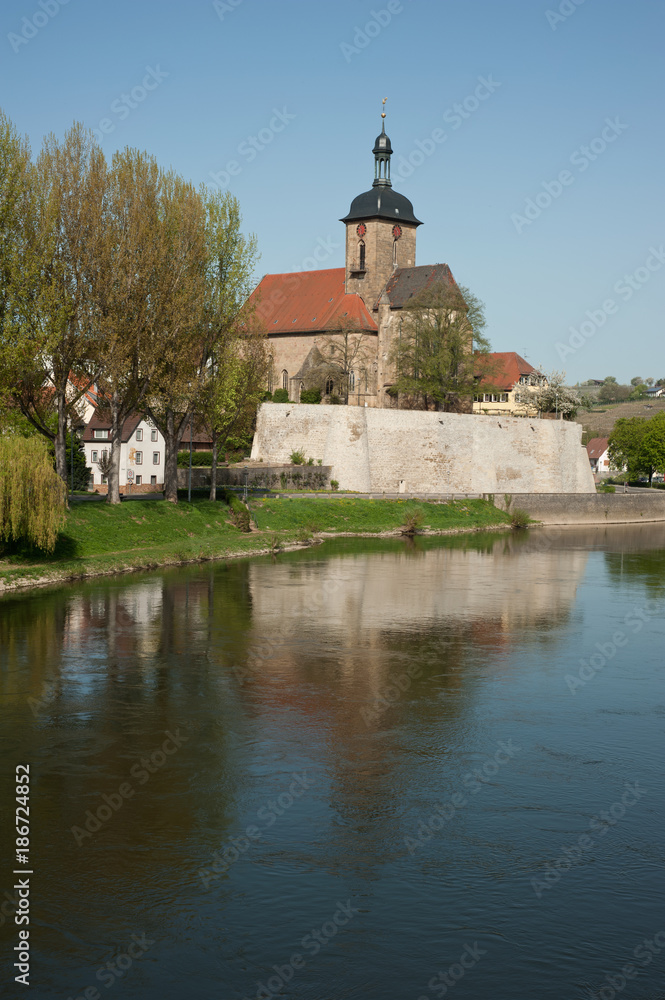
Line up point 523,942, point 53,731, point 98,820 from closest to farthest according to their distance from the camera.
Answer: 1. point 523,942
2. point 98,820
3. point 53,731

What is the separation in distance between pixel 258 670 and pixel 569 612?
11174 mm

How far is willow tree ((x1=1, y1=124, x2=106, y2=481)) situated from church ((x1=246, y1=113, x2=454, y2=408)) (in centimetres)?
4541

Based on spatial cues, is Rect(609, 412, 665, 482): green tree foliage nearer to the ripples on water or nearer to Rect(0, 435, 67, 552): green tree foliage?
the ripples on water

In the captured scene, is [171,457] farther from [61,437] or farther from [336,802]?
[336,802]

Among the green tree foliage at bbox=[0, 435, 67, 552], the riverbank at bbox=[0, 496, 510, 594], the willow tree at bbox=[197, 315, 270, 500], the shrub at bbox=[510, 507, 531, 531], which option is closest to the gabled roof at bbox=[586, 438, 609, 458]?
the shrub at bbox=[510, 507, 531, 531]

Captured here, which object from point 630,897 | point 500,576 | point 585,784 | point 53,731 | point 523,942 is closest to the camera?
point 523,942

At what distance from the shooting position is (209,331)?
40875 mm

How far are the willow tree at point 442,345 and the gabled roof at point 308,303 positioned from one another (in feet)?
29.5

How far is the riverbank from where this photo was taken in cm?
3085

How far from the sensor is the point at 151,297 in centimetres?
3656

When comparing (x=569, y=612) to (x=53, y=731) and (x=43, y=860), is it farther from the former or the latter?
(x=43, y=860)

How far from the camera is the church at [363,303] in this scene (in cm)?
8150

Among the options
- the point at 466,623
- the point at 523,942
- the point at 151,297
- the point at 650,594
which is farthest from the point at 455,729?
the point at 151,297

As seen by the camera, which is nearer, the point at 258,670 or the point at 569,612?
the point at 258,670
